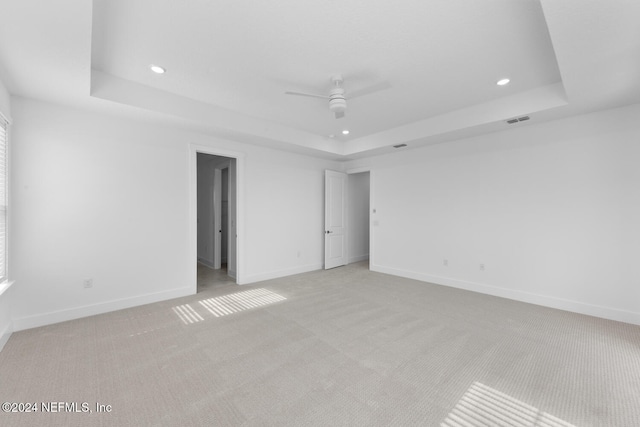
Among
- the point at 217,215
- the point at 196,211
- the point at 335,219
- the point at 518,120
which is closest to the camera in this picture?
the point at 518,120

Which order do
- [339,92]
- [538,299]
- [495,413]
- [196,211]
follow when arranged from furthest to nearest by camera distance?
1. [196,211]
2. [538,299]
3. [339,92]
4. [495,413]

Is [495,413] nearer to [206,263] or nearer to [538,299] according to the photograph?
[538,299]

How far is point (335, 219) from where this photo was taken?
6.38 m

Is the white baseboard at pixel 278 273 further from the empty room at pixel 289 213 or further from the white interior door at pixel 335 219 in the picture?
the white interior door at pixel 335 219

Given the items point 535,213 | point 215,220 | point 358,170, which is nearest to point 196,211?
point 215,220

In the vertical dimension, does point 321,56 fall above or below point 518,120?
above

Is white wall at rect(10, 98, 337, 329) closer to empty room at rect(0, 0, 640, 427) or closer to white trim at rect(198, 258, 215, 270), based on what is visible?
empty room at rect(0, 0, 640, 427)

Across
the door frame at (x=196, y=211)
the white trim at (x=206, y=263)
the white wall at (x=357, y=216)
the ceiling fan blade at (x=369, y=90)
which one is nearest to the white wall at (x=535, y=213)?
the white wall at (x=357, y=216)

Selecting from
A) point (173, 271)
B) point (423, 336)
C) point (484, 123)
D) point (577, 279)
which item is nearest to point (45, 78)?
point (173, 271)

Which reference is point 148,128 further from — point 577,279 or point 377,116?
point 577,279

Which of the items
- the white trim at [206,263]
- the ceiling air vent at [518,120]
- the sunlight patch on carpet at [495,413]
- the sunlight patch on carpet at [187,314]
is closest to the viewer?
the sunlight patch on carpet at [495,413]

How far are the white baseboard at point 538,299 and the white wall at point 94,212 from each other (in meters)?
4.29

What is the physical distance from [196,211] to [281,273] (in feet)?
6.67

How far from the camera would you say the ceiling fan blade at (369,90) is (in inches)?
125
